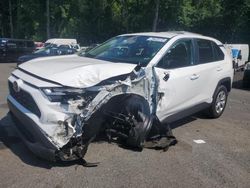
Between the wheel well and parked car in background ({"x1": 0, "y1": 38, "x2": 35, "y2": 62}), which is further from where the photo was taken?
parked car in background ({"x1": 0, "y1": 38, "x2": 35, "y2": 62})

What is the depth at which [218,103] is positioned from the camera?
7586 millimetres

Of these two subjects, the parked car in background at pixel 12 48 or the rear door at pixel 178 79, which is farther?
the parked car in background at pixel 12 48

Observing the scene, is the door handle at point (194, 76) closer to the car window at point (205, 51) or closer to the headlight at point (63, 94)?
the car window at point (205, 51)

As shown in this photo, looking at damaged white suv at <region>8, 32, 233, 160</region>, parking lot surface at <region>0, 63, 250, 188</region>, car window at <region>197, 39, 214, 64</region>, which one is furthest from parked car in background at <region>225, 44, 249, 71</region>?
parking lot surface at <region>0, 63, 250, 188</region>

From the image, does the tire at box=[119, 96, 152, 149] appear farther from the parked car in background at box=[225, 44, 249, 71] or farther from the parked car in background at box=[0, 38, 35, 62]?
the parked car in background at box=[0, 38, 35, 62]

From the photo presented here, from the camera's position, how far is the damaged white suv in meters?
4.40

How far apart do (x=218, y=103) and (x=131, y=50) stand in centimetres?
259

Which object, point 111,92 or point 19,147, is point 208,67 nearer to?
point 111,92

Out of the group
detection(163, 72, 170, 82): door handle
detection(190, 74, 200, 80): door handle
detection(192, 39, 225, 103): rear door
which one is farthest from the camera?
detection(192, 39, 225, 103): rear door

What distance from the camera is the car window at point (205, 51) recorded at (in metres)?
6.72

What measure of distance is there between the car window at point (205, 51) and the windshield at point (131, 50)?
1.00m

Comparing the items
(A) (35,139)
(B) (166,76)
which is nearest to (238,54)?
(B) (166,76)

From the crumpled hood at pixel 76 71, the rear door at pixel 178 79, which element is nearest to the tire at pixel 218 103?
the rear door at pixel 178 79

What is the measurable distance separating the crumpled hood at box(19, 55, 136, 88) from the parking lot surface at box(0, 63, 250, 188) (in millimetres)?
1106
